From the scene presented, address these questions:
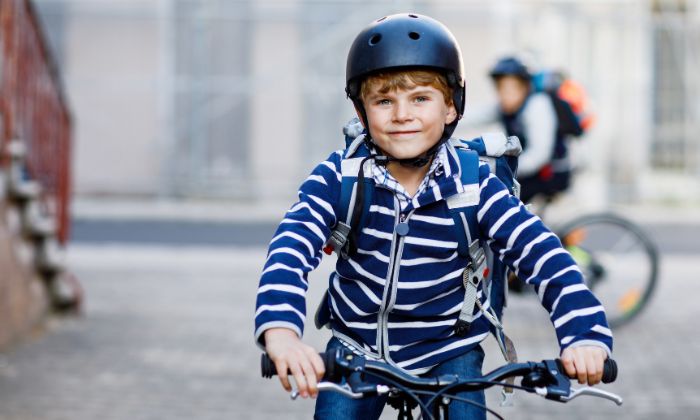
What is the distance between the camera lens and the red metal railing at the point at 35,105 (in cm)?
755

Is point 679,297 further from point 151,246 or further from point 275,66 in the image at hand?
point 275,66

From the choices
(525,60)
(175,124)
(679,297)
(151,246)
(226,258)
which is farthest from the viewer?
(175,124)

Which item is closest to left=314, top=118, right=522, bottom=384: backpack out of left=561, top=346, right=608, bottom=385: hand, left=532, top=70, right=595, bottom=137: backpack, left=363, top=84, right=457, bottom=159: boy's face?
left=363, top=84, right=457, bottom=159: boy's face

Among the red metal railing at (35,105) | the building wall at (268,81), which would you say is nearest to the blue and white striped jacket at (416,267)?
the red metal railing at (35,105)

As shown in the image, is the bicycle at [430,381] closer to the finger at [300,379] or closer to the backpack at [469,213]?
the finger at [300,379]

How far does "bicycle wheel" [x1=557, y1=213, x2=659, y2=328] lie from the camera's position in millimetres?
7660

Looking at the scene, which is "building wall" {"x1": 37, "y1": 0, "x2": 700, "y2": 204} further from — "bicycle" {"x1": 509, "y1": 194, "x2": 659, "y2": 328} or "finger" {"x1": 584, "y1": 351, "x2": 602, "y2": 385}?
"finger" {"x1": 584, "y1": 351, "x2": 602, "y2": 385}

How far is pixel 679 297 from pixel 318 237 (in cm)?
696

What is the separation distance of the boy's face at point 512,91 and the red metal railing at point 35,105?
3.13 metres

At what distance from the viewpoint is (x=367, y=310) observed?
3148 millimetres

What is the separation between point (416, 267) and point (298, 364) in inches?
24.7

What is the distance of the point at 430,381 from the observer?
2.64 metres

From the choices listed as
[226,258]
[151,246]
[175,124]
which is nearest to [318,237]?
[226,258]

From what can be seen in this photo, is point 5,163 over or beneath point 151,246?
over
